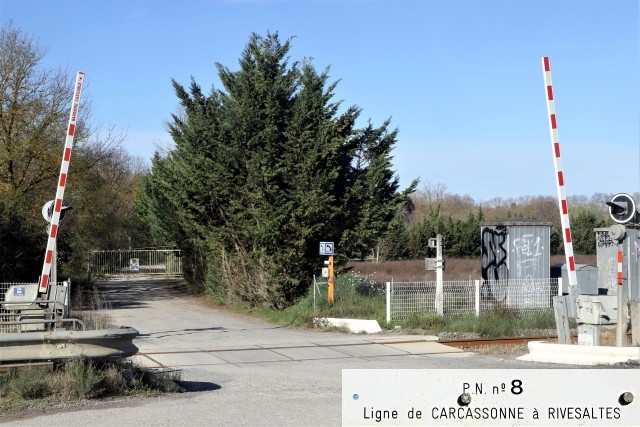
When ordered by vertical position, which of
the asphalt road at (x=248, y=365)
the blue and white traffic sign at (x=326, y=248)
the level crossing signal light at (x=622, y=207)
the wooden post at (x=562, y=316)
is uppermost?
the level crossing signal light at (x=622, y=207)

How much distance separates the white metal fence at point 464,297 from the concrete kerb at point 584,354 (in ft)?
18.2

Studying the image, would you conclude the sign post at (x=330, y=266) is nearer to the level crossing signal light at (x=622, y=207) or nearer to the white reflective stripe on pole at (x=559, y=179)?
the white reflective stripe on pole at (x=559, y=179)

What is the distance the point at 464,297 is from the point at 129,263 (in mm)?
34225

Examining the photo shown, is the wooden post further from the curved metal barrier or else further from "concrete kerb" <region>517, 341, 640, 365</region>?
the curved metal barrier

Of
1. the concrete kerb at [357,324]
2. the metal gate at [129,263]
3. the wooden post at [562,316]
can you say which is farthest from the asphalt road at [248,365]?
the metal gate at [129,263]

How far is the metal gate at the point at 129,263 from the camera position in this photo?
4800 cm

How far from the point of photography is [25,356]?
358 inches

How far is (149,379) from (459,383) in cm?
700

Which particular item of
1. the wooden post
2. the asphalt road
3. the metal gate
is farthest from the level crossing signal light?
the metal gate

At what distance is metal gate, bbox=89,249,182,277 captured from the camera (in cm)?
4800

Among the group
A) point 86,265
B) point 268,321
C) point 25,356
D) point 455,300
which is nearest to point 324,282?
point 268,321

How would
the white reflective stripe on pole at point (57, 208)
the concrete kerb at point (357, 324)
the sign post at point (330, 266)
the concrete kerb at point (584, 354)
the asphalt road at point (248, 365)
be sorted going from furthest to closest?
the sign post at point (330, 266), the concrete kerb at point (357, 324), the concrete kerb at point (584, 354), the white reflective stripe on pole at point (57, 208), the asphalt road at point (248, 365)

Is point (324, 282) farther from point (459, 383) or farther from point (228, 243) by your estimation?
point (459, 383)

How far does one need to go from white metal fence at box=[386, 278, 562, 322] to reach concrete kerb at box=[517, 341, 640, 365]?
5.55 metres
